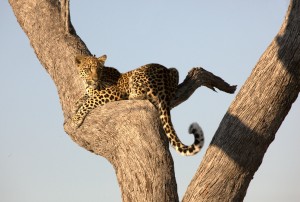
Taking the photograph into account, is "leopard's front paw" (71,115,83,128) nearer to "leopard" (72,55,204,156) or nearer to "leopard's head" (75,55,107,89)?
"leopard" (72,55,204,156)

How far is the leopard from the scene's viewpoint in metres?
6.46

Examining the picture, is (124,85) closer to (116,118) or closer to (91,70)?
(91,70)

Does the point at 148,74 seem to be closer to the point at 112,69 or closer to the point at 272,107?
the point at 112,69

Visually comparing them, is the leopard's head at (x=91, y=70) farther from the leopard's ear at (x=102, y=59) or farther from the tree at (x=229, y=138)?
the tree at (x=229, y=138)

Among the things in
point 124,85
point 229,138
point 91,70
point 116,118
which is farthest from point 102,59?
point 229,138

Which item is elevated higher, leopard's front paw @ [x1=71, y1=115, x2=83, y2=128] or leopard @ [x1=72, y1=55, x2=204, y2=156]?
leopard @ [x1=72, y1=55, x2=204, y2=156]

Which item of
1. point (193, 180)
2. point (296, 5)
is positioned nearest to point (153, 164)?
point (193, 180)

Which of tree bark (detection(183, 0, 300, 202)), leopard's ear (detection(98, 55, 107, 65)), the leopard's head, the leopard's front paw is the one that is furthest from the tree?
leopard's ear (detection(98, 55, 107, 65))

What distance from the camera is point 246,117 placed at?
18.6 ft

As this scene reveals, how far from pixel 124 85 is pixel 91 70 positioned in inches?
17.5

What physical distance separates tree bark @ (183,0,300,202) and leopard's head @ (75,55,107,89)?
5.71 feet

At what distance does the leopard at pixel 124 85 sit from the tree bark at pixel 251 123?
2.38ft

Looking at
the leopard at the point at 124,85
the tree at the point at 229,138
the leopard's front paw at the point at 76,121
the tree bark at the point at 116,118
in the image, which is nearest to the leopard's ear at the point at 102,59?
the leopard at the point at 124,85

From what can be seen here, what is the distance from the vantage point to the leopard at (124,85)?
6461 mm
